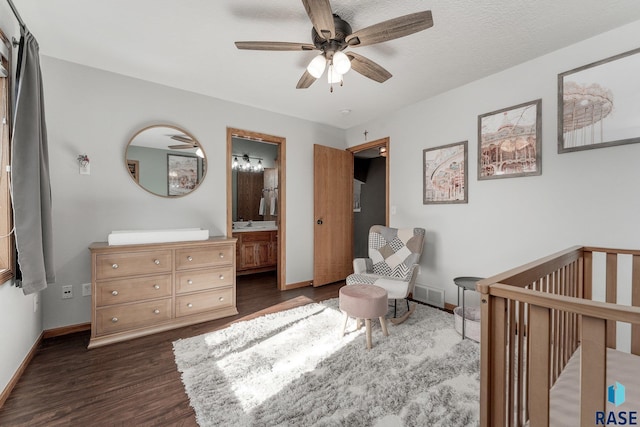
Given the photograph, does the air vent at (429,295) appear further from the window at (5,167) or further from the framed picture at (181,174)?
the window at (5,167)

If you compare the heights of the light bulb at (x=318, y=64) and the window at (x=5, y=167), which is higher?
the light bulb at (x=318, y=64)

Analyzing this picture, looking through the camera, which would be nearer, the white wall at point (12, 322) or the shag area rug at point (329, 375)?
the shag area rug at point (329, 375)

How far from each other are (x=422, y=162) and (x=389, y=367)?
2401 millimetres

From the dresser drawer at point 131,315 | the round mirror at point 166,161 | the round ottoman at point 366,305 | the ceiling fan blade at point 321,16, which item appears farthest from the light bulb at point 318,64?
the dresser drawer at point 131,315

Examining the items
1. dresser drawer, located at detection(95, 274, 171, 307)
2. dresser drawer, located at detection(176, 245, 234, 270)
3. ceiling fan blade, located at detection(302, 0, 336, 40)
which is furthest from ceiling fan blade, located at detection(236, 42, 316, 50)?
dresser drawer, located at detection(95, 274, 171, 307)

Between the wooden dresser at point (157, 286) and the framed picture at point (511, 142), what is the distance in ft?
9.41

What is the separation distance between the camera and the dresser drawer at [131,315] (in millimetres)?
2303

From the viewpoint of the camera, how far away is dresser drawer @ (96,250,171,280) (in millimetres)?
2289

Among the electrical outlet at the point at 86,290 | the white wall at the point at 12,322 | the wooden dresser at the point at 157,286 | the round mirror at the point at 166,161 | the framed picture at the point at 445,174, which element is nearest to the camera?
the white wall at the point at 12,322

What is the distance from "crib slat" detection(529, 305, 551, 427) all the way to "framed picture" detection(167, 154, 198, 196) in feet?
10.6

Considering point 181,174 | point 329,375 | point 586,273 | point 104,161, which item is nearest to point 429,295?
point 586,273

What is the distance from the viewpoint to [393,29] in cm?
163

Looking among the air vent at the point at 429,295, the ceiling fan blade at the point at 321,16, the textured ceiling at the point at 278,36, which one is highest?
the textured ceiling at the point at 278,36

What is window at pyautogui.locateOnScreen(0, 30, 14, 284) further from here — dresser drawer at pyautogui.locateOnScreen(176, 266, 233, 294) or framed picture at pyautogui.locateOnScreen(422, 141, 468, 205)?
framed picture at pyautogui.locateOnScreen(422, 141, 468, 205)
